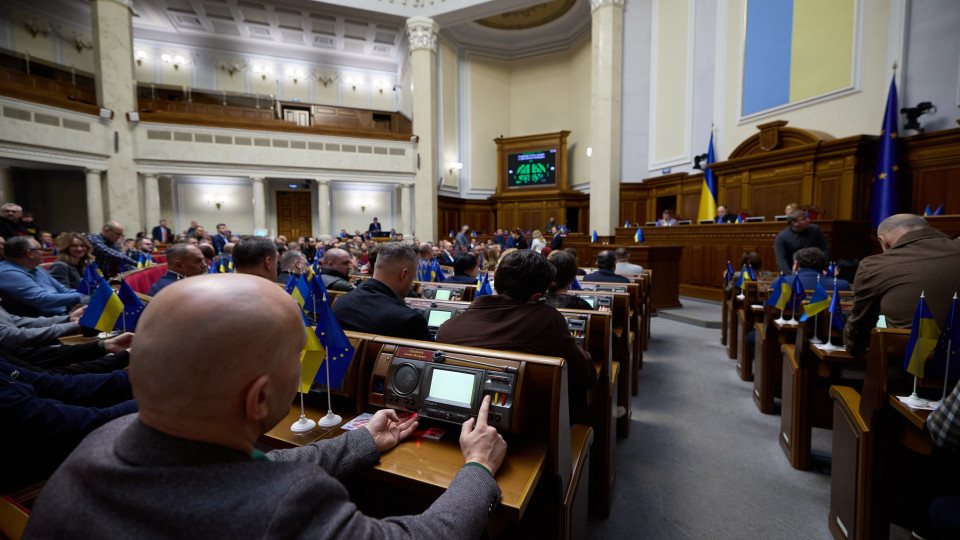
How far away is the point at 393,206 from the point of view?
51.0ft

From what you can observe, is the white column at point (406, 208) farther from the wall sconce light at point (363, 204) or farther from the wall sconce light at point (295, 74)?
the wall sconce light at point (295, 74)

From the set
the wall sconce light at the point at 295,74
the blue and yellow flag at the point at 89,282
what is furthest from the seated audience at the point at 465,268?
the wall sconce light at the point at 295,74

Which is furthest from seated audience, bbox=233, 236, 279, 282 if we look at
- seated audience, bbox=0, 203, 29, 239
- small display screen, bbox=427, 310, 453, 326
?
seated audience, bbox=0, 203, 29, 239

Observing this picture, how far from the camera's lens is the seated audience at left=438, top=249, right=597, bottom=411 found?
5.22 ft

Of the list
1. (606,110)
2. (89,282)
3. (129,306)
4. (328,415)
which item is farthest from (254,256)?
(606,110)

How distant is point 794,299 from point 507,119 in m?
13.9

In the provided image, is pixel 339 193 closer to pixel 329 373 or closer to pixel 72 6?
pixel 72 6

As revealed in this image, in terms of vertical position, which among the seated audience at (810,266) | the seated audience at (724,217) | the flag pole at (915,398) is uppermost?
the seated audience at (724,217)

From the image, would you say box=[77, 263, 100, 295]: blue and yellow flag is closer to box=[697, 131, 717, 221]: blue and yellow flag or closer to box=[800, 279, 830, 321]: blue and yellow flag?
box=[800, 279, 830, 321]: blue and yellow flag

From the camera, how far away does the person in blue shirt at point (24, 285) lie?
3.10 meters

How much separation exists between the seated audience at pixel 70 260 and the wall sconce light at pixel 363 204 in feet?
35.4

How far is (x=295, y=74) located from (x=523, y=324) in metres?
18.1

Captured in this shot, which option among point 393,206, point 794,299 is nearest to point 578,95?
point 393,206

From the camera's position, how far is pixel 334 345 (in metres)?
1.51
